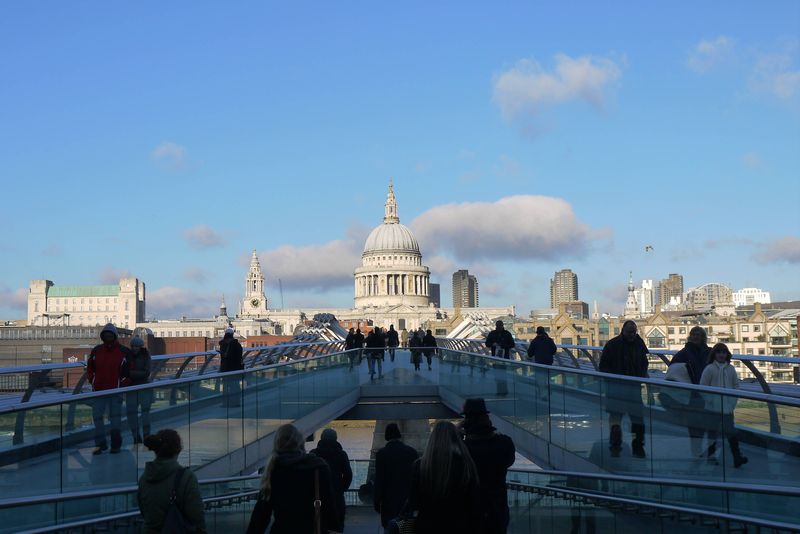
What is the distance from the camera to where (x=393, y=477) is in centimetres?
870

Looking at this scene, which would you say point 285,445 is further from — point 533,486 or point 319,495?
point 533,486

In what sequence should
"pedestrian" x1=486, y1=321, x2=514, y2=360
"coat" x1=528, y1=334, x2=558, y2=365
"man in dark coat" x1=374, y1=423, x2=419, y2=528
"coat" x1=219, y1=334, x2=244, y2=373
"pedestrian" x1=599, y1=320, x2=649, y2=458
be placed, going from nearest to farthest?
1. "man in dark coat" x1=374, y1=423, x2=419, y2=528
2. "pedestrian" x1=599, y1=320, x2=649, y2=458
3. "coat" x1=219, y1=334, x2=244, y2=373
4. "coat" x1=528, y1=334, x2=558, y2=365
5. "pedestrian" x1=486, y1=321, x2=514, y2=360

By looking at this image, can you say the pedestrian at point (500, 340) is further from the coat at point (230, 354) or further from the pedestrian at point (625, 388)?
the pedestrian at point (625, 388)

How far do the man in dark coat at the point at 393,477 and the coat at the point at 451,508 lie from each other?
2503mm

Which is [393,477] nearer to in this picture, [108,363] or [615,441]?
[615,441]

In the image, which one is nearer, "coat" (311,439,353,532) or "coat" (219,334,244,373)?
"coat" (311,439,353,532)

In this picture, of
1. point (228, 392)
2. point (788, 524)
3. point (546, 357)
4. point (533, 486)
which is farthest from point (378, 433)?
point (788, 524)

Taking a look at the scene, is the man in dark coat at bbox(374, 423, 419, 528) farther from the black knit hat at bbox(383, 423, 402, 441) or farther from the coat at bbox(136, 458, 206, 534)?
the coat at bbox(136, 458, 206, 534)

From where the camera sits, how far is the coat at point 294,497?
6562 mm

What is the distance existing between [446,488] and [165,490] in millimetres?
1656

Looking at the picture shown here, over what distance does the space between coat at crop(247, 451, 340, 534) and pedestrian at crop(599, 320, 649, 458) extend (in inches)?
156

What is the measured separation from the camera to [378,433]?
170 feet

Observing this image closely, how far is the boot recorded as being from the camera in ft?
34.2

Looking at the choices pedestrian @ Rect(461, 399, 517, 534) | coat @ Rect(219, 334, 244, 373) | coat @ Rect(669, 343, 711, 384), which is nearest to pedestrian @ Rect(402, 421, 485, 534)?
pedestrian @ Rect(461, 399, 517, 534)
